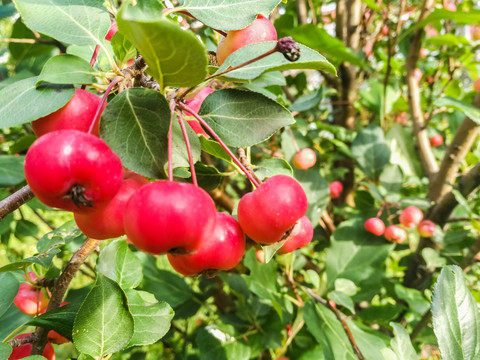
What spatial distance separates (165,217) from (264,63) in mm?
249

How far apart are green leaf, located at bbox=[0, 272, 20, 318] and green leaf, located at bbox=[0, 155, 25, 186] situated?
31 centimetres

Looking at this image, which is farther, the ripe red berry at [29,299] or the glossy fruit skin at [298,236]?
the ripe red berry at [29,299]

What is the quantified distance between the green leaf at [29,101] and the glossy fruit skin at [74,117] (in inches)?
0.6

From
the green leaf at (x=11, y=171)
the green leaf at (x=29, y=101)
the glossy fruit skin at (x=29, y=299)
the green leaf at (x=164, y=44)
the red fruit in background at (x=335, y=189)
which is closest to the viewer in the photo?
the green leaf at (x=164, y=44)

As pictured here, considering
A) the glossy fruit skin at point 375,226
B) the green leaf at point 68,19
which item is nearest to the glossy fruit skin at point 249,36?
the green leaf at point 68,19

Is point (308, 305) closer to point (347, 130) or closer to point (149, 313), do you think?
point (149, 313)

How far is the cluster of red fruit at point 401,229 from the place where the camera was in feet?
3.92

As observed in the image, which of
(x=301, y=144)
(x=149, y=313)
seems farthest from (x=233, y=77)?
(x=301, y=144)

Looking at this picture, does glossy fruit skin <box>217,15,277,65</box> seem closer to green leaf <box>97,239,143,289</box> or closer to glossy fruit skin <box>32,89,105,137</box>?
glossy fruit skin <box>32,89,105,137</box>

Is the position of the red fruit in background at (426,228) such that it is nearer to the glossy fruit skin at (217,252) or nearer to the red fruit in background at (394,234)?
the red fruit in background at (394,234)

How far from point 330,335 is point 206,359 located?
379 millimetres

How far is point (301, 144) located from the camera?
4.05 ft

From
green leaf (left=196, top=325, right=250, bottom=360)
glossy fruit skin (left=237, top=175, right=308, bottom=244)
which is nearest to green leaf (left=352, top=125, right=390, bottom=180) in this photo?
green leaf (left=196, top=325, right=250, bottom=360)

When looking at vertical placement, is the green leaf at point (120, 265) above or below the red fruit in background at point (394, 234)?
above
